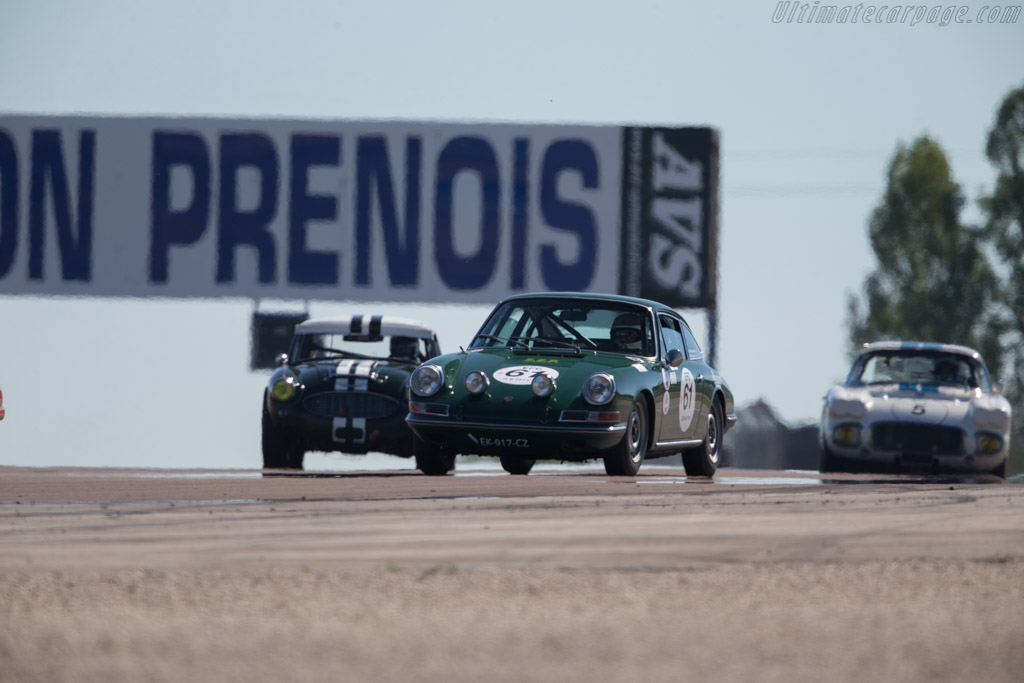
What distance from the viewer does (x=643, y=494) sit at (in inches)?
349

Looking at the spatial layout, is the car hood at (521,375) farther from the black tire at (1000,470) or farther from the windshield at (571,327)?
the black tire at (1000,470)

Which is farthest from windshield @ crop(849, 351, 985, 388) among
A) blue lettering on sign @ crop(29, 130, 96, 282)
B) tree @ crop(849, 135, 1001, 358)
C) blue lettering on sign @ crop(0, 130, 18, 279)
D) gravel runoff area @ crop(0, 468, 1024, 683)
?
tree @ crop(849, 135, 1001, 358)

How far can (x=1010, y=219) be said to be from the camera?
147ft

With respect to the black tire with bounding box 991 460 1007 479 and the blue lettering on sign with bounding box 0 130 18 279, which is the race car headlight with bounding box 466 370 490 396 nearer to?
the black tire with bounding box 991 460 1007 479

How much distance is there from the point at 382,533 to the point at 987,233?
40996 mm

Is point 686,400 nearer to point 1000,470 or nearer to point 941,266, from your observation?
point 1000,470

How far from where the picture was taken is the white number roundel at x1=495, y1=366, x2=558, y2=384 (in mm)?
11031

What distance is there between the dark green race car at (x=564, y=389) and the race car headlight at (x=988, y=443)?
3.49 meters

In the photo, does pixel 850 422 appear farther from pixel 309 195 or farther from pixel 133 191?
pixel 133 191

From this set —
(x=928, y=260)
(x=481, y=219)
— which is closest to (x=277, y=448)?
(x=481, y=219)

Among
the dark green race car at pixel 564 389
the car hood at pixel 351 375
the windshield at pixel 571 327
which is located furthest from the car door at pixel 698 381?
the car hood at pixel 351 375

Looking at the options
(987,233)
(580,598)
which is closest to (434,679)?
(580,598)

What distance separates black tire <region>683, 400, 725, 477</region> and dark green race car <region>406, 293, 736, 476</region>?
0.48 ft

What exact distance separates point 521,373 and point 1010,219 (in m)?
36.4
